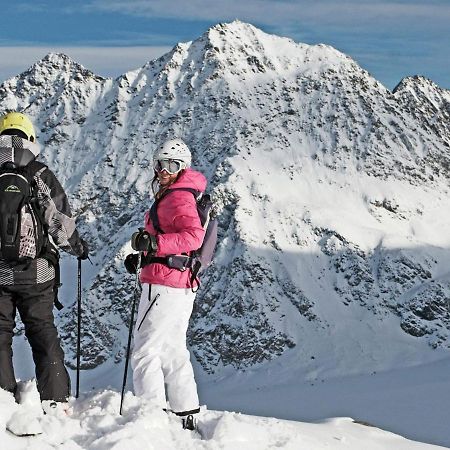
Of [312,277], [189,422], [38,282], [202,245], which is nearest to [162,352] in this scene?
[189,422]

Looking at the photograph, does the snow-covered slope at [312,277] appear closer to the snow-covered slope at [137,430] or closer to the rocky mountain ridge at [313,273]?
the rocky mountain ridge at [313,273]

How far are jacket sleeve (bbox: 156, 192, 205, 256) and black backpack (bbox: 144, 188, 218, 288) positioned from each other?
0.27 ft

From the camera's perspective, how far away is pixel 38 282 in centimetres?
752

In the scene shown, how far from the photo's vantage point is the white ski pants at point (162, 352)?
8242 millimetres

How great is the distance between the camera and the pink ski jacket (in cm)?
813

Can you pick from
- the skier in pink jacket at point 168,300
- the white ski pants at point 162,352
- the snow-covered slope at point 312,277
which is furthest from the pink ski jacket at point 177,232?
the snow-covered slope at point 312,277

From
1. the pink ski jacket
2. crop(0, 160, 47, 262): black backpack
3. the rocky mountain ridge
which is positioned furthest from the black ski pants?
the rocky mountain ridge

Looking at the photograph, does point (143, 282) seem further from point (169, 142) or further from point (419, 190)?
point (419, 190)

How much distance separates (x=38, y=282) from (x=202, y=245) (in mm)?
1903

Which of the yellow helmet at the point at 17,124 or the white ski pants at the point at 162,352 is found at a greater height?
the yellow helmet at the point at 17,124

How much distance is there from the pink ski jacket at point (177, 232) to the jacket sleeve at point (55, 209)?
3.20 feet

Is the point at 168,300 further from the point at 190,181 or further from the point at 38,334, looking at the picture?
the point at 38,334

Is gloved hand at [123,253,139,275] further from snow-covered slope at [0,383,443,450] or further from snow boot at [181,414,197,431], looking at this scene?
snow boot at [181,414,197,431]

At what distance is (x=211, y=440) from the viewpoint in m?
7.58
